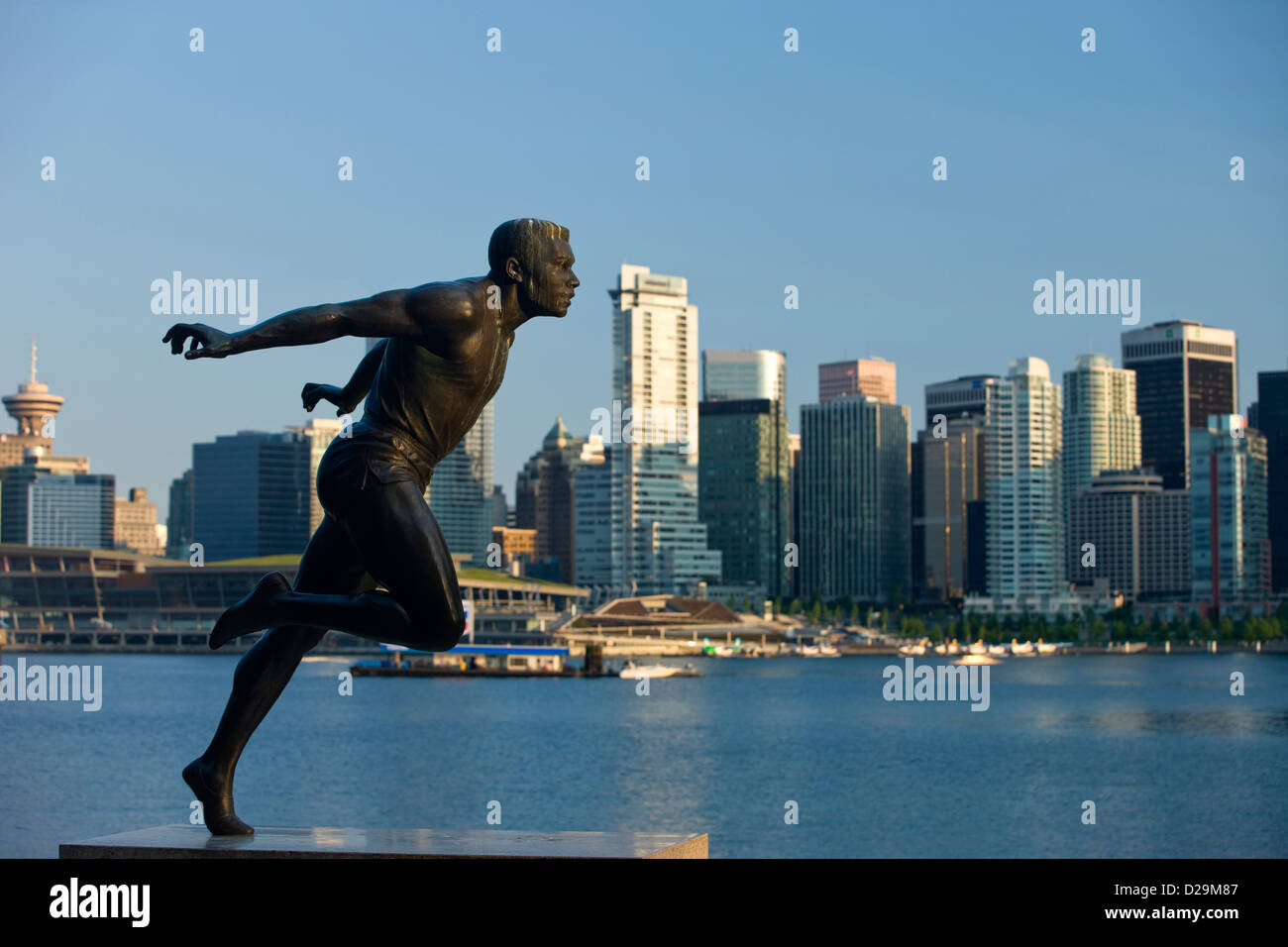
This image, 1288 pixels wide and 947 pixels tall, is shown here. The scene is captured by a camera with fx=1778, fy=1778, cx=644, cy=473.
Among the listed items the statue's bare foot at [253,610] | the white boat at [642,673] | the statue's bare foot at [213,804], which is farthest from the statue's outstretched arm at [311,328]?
the white boat at [642,673]

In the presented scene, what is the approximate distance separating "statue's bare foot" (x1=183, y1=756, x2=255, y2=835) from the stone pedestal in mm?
75

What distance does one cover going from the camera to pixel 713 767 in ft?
224

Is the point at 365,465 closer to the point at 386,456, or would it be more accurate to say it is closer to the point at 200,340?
the point at 386,456

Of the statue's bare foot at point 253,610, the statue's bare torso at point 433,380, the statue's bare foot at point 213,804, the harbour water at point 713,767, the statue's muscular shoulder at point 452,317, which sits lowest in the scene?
the harbour water at point 713,767

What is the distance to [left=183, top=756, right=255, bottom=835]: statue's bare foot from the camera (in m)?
10.0

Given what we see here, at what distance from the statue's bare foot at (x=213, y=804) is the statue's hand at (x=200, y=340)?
243cm

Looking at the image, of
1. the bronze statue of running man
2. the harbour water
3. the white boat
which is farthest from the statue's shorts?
the white boat

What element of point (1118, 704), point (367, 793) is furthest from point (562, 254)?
point (1118, 704)

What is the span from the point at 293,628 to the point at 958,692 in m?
120

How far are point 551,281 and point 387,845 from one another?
10.6 feet

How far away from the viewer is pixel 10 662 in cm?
15638

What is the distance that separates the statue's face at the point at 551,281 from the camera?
395 inches

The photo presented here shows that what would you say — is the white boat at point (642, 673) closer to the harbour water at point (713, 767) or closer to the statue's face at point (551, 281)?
the harbour water at point (713, 767)
